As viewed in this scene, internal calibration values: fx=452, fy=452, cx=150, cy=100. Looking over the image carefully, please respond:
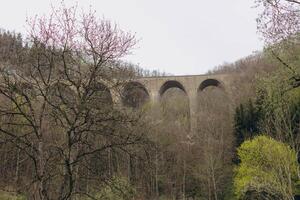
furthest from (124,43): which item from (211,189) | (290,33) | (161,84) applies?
(161,84)

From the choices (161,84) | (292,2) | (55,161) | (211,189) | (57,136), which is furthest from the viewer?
(161,84)

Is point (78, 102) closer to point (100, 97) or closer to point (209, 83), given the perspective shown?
point (100, 97)

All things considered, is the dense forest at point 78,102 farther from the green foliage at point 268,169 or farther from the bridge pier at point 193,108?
the bridge pier at point 193,108

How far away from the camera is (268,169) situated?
70.4 ft

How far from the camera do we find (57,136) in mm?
7594

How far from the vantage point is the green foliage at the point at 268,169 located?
60.9 ft

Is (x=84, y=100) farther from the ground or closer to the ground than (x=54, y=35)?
closer to the ground

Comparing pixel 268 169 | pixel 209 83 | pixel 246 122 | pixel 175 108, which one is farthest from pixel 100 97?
pixel 175 108

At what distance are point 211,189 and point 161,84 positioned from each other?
1594cm

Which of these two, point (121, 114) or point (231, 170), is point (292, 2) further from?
point (231, 170)

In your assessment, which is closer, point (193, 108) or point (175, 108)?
point (193, 108)

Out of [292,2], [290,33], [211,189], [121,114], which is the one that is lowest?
[211,189]

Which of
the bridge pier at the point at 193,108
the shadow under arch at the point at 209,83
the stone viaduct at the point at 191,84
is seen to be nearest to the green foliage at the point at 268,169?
the bridge pier at the point at 193,108

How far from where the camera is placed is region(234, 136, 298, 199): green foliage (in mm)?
18562
